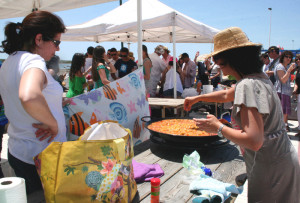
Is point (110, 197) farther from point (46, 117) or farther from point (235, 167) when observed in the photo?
point (235, 167)

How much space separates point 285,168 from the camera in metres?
1.48

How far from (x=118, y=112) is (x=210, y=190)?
1.89 meters

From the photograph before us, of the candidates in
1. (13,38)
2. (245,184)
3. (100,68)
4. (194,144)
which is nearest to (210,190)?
(245,184)

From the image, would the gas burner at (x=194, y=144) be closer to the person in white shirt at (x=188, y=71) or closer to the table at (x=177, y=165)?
the table at (x=177, y=165)

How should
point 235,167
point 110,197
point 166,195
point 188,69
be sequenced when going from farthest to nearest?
point 188,69
point 235,167
point 166,195
point 110,197

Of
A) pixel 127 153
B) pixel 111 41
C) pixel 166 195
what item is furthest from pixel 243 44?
pixel 111 41

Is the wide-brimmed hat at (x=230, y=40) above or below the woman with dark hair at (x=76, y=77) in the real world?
above

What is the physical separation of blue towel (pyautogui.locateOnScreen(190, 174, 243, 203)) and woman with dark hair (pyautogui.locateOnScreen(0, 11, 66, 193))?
970 millimetres

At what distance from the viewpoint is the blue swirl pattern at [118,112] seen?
3096mm

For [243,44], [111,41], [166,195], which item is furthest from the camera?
[111,41]

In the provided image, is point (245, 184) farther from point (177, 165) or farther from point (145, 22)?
point (145, 22)

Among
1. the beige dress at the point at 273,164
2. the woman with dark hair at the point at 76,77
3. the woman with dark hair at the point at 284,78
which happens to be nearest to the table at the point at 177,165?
the beige dress at the point at 273,164

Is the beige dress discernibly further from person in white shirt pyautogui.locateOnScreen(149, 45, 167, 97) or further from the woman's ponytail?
person in white shirt pyautogui.locateOnScreen(149, 45, 167, 97)

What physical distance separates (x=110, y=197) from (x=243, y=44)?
1.17 metres
